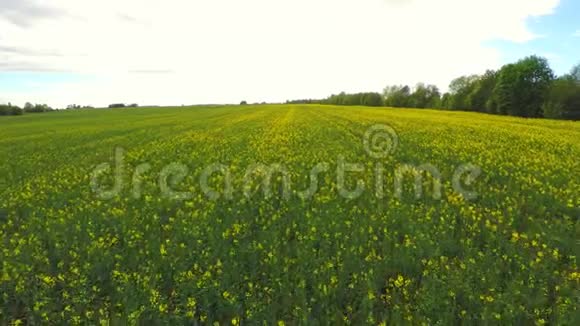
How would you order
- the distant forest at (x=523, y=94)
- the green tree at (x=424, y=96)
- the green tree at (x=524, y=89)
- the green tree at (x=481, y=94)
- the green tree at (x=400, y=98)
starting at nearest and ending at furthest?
the distant forest at (x=523, y=94) < the green tree at (x=524, y=89) < the green tree at (x=481, y=94) < the green tree at (x=424, y=96) < the green tree at (x=400, y=98)

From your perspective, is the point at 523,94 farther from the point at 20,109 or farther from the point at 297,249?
the point at 20,109

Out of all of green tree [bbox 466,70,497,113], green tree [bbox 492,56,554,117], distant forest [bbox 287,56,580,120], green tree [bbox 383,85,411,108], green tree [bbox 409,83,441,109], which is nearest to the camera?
distant forest [bbox 287,56,580,120]

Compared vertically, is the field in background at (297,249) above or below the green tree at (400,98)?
below

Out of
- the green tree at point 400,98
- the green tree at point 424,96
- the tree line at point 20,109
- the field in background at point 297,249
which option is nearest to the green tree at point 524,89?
the green tree at point 424,96

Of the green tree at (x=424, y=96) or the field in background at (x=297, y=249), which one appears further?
the green tree at (x=424, y=96)

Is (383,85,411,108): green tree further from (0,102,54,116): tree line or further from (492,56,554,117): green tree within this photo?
(0,102,54,116): tree line

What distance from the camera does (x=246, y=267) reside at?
5629mm

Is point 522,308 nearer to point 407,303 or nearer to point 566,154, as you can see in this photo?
point 407,303

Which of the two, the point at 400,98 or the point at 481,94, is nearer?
the point at 481,94

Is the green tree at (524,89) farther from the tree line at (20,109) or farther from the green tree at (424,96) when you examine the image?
the tree line at (20,109)

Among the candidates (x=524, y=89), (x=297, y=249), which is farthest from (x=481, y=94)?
(x=297, y=249)

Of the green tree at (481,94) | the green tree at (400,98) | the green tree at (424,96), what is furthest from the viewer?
the green tree at (400,98)

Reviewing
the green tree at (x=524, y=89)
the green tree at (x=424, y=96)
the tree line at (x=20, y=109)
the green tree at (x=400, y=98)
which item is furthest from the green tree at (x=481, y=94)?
the tree line at (x=20, y=109)

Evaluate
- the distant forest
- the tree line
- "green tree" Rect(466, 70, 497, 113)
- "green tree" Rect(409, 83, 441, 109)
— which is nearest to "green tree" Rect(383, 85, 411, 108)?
"green tree" Rect(409, 83, 441, 109)
